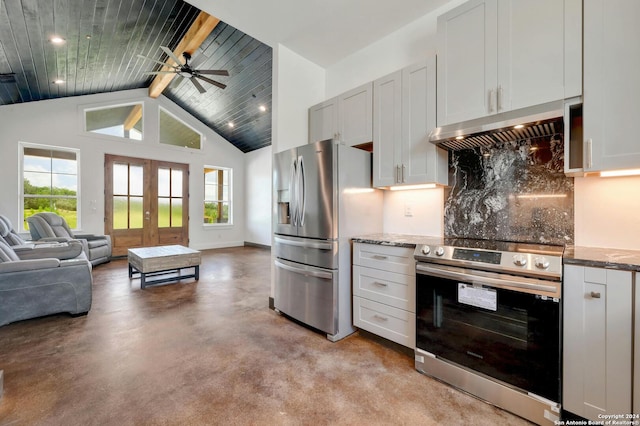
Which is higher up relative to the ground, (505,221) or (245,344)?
(505,221)

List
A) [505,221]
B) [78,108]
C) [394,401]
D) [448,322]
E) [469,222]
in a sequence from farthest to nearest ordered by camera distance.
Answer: [78,108] → [469,222] → [505,221] → [448,322] → [394,401]

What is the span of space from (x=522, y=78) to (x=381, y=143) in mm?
1144

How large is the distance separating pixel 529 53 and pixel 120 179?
8.00 meters

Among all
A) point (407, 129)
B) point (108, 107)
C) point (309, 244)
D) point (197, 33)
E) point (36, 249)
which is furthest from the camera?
point (108, 107)

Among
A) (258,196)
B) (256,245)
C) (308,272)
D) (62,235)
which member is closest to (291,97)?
(308,272)

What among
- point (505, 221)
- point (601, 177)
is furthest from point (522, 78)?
point (505, 221)

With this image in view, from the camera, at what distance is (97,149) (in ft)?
20.8

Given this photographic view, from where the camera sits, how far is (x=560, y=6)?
1.71 metres

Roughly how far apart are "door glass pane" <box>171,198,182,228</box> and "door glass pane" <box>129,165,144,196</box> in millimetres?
832

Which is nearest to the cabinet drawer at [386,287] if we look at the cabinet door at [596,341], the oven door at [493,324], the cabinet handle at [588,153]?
the oven door at [493,324]

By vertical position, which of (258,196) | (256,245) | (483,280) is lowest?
(256,245)

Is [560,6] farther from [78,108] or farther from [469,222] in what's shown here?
[78,108]

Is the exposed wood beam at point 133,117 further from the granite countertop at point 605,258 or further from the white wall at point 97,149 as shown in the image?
the granite countertop at point 605,258

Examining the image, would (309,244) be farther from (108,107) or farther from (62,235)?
(108,107)
